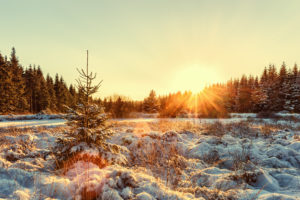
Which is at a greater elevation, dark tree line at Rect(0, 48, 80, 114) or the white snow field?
dark tree line at Rect(0, 48, 80, 114)

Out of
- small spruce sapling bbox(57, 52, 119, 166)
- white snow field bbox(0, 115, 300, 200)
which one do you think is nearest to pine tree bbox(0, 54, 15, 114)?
white snow field bbox(0, 115, 300, 200)

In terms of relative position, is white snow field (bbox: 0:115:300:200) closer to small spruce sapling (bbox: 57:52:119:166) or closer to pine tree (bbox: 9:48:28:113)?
small spruce sapling (bbox: 57:52:119:166)

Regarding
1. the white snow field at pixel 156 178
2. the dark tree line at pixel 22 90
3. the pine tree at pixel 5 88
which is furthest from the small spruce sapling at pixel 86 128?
the pine tree at pixel 5 88

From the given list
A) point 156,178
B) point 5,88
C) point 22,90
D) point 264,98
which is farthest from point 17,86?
point 264,98

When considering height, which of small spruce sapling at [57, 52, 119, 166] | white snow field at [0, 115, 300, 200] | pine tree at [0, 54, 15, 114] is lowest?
white snow field at [0, 115, 300, 200]

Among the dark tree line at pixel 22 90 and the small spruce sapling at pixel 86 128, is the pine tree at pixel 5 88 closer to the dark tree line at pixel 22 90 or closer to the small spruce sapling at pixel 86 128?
the dark tree line at pixel 22 90

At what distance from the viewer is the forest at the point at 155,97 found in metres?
23.5

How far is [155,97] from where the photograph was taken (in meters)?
40.7

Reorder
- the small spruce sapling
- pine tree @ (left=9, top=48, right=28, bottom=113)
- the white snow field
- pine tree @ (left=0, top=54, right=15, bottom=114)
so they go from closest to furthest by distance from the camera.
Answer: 1. the white snow field
2. the small spruce sapling
3. pine tree @ (left=0, top=54, right=15, bottom=114)
4. pine tree @ (left=9, top=48, right=28, bottom=113)

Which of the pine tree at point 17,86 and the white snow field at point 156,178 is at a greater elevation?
the pine tree at point 17,86

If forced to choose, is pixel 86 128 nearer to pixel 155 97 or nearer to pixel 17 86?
pixel 17 86

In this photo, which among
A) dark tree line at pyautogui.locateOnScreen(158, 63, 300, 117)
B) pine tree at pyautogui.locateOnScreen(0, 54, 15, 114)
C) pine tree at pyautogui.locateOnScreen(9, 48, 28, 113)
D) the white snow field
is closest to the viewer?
the white snow field

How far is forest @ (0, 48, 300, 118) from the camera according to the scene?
23.5 meters

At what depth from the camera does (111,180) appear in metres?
2.49
